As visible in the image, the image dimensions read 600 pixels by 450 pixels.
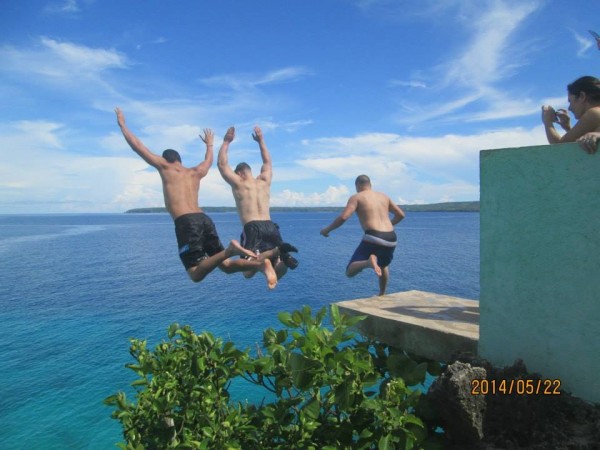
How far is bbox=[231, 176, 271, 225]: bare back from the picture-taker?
6125mm

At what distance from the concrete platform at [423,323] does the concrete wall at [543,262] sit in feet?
1.60

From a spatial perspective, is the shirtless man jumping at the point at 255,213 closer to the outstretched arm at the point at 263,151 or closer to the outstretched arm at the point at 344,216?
the outstretched arm at the point at 263,151

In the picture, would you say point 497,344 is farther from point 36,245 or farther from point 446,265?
point 36,245

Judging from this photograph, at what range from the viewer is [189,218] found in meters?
5.50

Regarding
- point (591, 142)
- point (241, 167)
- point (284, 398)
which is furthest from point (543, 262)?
point (241, 167)

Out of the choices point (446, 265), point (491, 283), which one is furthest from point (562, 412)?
point (446, 265)

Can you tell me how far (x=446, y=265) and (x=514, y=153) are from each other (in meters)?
50.1

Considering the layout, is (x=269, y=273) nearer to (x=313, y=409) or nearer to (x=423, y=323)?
(x=313, y=409)

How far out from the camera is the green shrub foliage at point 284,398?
4.51m

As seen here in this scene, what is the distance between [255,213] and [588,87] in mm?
4681

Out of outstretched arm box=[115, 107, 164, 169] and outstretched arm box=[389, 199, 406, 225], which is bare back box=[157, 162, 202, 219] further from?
outstretched arm box=[389, 199, 406, 225]

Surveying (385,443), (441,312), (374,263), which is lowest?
(385,443)

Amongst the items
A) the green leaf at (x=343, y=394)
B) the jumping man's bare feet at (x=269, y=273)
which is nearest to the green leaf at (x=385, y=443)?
the green leaf at (x=343, y=394)

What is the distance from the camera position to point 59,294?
40.9 m
